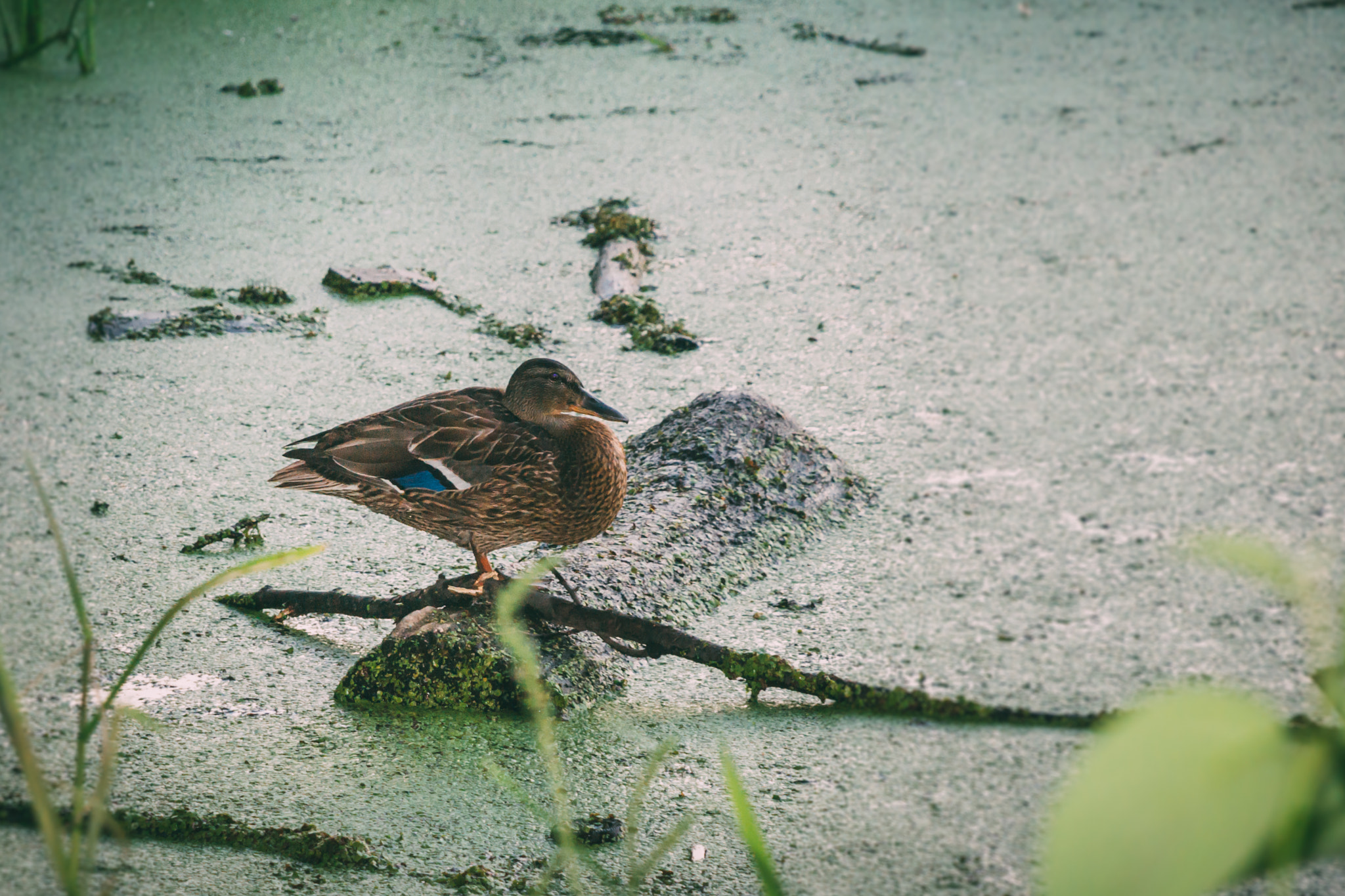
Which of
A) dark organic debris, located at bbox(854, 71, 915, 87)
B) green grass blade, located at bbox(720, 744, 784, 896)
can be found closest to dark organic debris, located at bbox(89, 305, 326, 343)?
green grass blade, located at bbox(720, 744, 784, 896)

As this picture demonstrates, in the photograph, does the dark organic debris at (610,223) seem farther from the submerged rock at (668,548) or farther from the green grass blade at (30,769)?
the green grass blade at (30,769)

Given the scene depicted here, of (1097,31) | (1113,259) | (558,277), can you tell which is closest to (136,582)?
(558,277)

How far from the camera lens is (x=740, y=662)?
1217 mm

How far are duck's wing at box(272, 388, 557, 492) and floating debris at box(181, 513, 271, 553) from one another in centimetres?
13

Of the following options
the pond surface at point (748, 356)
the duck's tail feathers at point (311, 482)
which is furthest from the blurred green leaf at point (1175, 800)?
the duck's tail feathers at point (311, 482)

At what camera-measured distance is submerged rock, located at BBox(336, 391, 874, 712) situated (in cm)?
121

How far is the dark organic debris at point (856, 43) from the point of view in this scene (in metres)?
3.51

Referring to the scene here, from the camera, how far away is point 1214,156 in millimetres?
2854

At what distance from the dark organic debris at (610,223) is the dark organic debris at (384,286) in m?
0.36

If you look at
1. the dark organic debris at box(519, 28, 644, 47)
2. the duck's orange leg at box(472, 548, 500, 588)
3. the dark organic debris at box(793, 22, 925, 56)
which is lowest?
the duck's orange leg at box(472, 548, 500, 588)

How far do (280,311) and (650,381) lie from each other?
749 millimetres

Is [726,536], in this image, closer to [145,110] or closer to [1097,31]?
[145,110]

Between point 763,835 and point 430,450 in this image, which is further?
point 430,450

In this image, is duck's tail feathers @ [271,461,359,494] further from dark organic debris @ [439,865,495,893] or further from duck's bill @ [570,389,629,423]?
dark organic debris @ [439,865,495,893]
